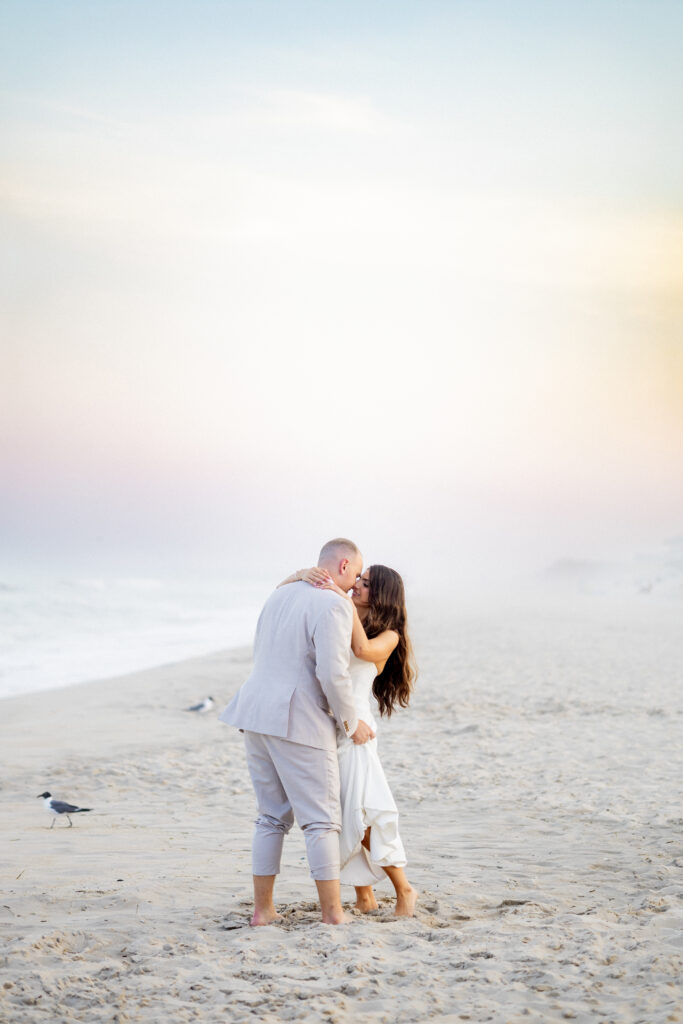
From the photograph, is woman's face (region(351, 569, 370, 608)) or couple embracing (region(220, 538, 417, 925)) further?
woman's face (region(351, 569, 370, 608))

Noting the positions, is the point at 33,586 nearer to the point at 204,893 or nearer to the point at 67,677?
the point at 67,677

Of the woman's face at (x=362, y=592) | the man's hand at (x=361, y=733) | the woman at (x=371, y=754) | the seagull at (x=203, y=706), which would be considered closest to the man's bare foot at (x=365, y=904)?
the woman at (x=371, y=754)

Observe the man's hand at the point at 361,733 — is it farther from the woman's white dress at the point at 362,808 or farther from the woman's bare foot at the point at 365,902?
the woman's bare foot at the point at 365,902

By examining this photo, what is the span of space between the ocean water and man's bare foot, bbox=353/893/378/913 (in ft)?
40.6

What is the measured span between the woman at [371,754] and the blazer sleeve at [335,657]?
15 centimetres

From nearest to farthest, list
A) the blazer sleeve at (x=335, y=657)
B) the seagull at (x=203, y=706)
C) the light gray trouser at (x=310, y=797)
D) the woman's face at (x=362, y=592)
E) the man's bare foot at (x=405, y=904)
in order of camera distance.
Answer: the blazer sleeve at (x=335, y=657), the light gray trouser at (x=310, y=797), the man's bare foot at (x=405, y=904), the woman's face at (x=362, y=592), the seagull at (x=203, y=706)

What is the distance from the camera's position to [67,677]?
18.9 meters

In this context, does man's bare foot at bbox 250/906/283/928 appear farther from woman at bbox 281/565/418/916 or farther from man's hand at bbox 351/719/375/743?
man's hand at bbox 351/719/375/743

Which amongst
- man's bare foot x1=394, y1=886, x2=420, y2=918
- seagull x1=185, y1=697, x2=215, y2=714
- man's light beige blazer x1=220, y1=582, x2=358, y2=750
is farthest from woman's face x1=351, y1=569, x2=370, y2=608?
seagull x1=185, y1=697, x2=215, y2=714

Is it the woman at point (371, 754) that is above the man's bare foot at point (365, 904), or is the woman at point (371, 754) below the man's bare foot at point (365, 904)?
above

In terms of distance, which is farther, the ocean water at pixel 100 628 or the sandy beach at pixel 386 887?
the ocean water at pixel 100 628

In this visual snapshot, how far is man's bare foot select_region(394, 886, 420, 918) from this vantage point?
16.4 ft

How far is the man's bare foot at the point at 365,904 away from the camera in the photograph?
16.8 feet

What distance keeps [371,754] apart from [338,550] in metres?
1.07
